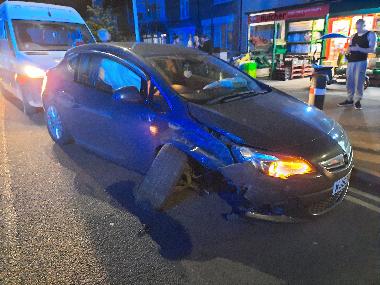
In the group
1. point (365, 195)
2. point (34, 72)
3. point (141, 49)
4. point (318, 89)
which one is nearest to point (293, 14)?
point (318, 89)

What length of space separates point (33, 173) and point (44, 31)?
4.84 m

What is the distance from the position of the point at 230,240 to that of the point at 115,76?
2412 millimetres

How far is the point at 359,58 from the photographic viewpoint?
23.0 feet

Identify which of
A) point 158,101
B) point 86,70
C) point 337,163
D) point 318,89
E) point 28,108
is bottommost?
point 28,108

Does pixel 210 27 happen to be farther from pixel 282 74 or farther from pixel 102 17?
pixel 282 74

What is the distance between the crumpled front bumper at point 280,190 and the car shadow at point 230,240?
0.33 m

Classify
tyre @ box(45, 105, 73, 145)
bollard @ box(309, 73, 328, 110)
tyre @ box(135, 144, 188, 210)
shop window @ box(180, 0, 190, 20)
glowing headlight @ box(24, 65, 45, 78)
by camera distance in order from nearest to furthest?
tyre @ box(135, 144, 188, 210)
tyre @ box(45, 105, 73, 145)
bollard @ box(309, 73, 328, 110)
glowing headlight @ box(24, 65, 45, 78)
shop window @ box(180, 0, 190, 20)

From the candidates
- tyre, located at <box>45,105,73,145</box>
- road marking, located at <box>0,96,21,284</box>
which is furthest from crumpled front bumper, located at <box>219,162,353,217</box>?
tyre, located at <box>45,105,73,145</box>

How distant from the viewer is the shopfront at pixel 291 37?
→ 12.4 metres

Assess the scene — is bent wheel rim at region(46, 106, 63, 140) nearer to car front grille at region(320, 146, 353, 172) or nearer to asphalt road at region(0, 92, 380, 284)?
asphalt road at region(0, 92, 380, 284)

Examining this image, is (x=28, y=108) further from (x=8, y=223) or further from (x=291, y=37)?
(x=291, y=37)

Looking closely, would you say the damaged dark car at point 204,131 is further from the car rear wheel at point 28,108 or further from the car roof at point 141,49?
the car rear wheel at point 28,108

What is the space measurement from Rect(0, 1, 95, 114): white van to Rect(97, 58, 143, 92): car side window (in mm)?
3168

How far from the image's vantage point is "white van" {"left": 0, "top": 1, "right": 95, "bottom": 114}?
21.9 ft
